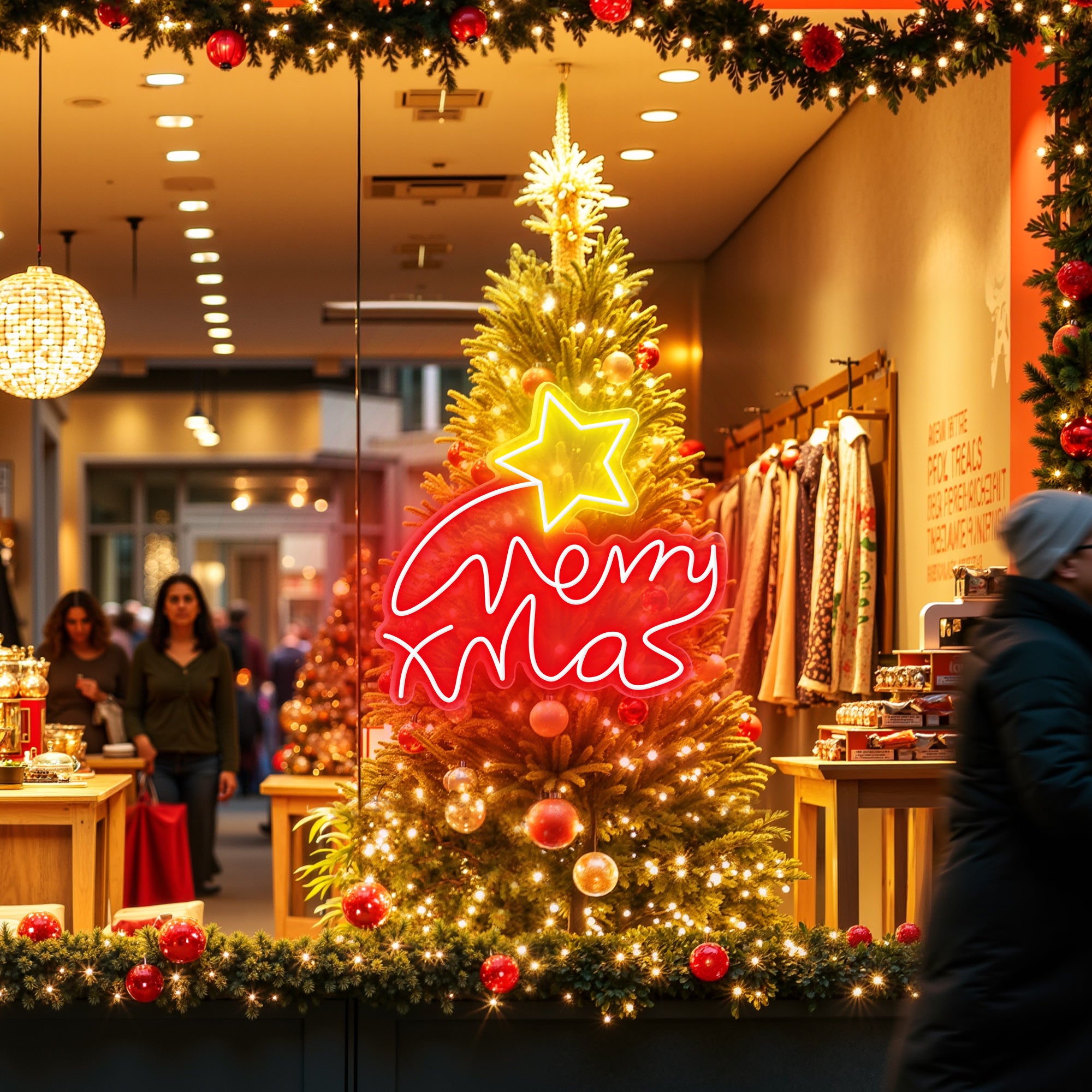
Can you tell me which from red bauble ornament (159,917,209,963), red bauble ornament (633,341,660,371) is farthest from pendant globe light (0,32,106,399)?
red bauble ornament (159,917,209,963)

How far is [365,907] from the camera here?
3.84 metres

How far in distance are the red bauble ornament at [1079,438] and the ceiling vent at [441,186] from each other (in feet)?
12.1

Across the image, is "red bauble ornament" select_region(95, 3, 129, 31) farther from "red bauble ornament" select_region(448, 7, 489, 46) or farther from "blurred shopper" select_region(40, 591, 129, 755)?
"blurred shopper" select_region(40, 591, 129, 755)

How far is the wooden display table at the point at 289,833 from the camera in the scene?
6.30 meters

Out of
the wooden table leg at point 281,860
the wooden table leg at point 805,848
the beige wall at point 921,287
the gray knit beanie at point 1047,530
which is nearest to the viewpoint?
the gray knit beanie at point 1047,530

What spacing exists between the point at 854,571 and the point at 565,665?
1925 mm

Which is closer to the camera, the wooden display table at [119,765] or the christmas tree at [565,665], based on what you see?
the christmas tree at [565,665]

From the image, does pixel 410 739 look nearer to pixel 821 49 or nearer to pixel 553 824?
pixel 553 824

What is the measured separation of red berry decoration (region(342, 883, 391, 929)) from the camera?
3844 mm

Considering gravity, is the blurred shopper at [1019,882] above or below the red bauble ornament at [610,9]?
below

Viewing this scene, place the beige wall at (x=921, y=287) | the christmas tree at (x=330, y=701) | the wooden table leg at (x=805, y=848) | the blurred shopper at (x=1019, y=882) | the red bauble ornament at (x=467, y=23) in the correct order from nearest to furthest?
the blurred shopper at (x=1019, y=882)
the red bauble ornament at (x=467, y=23)
the wooden table leg at (x=805, y=848)
the beige wall at (x=921, y=287)
the christmas tree at (x=330, y=701)

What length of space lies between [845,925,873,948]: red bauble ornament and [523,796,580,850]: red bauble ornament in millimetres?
703

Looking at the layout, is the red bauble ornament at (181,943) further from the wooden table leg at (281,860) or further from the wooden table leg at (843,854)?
the wooden table leg at (281,860)

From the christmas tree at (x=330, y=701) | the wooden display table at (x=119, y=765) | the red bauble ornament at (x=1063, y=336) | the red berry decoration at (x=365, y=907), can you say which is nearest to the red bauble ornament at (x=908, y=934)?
the red bauble ornament at (x=1063, y=336)
